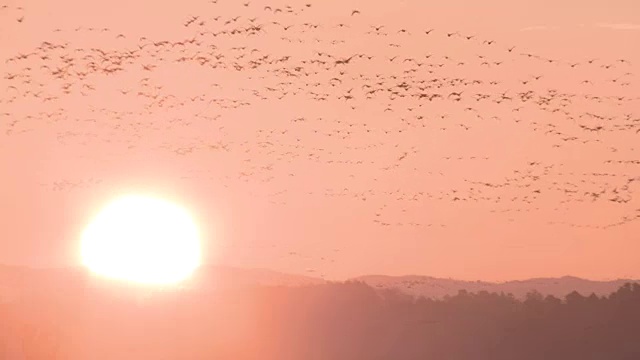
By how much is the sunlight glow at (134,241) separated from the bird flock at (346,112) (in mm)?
105

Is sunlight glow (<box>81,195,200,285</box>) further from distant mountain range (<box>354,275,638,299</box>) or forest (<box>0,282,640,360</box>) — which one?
distant mountain range (<box>354,275,638,299</box>)

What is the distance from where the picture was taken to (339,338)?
6.65 feet

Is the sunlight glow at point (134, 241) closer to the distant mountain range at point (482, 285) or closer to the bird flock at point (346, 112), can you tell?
the bird flock at point (346, 112)

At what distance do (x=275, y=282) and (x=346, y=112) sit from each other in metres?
0.48

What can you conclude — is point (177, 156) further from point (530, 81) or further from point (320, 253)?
point (530, 81)

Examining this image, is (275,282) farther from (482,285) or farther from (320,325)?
(482,285)

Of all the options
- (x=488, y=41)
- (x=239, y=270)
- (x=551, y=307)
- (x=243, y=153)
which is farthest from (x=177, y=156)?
(x=551, y=307)

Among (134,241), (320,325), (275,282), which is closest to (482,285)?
(320,325)

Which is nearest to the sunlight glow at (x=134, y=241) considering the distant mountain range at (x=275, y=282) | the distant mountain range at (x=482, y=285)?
the distant mountain range at (x=275, y=282)

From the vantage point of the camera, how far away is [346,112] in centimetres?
199

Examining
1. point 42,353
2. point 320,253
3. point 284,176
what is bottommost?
point 42,353

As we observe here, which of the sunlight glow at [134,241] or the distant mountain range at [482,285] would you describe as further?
the distant mountain range at [482,285]

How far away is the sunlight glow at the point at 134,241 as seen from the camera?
1.96 metres

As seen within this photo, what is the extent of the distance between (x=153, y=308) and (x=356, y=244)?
1.80 ft
